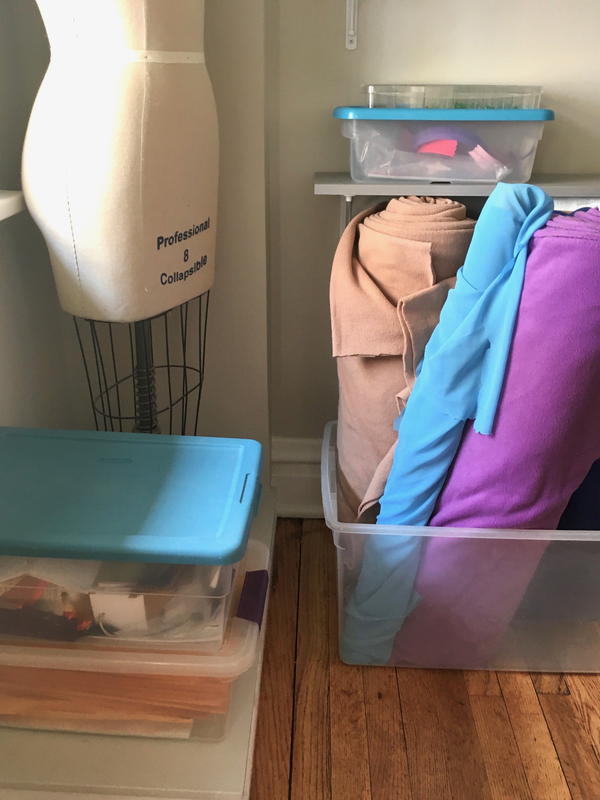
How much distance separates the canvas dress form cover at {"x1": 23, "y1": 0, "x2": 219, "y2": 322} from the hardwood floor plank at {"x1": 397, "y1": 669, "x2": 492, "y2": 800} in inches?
28.4

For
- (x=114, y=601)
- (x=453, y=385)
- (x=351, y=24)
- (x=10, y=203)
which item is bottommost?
(x=114, y=601)

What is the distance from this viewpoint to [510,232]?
833 millimetres

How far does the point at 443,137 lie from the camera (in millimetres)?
1061

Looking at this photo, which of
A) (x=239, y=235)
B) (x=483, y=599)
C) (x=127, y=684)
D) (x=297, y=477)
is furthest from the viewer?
(x=297, y=477)

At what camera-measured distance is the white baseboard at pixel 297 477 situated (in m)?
1.46

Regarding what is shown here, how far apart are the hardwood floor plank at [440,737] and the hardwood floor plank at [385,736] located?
1 cm

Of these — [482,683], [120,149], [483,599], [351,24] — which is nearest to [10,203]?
[120,149]

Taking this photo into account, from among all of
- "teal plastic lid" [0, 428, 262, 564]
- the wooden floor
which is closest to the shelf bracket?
"teal plastic lid" [0, 428, 262, 564]

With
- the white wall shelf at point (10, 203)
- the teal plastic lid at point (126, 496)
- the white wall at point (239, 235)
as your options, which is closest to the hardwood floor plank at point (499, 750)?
the teal plastic lid at point (126, 496)

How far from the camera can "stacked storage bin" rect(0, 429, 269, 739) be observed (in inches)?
32.1

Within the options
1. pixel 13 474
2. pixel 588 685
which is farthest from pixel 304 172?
pixel 588 685

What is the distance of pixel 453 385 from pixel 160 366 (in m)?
0.64

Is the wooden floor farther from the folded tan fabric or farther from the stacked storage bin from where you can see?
the folded tan fabric

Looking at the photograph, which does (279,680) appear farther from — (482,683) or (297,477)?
(297,477)
